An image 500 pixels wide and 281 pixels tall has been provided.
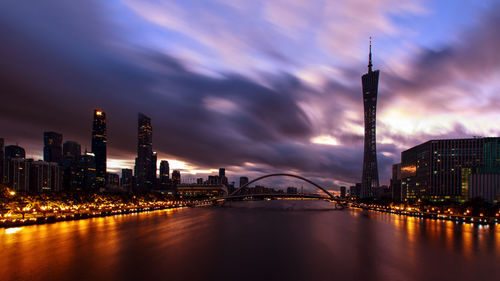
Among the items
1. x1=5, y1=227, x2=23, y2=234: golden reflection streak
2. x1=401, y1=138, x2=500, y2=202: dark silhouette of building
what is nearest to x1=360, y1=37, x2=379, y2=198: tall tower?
x1=401, y1=138, x2=500, y2=202: dark silhouette of building

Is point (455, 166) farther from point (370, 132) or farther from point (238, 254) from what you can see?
point (238, 254)

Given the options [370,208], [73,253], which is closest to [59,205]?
[73,253]

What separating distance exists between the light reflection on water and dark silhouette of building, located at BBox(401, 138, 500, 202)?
8090 cm

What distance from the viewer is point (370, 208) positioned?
5773 inches

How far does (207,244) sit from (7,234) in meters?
29.7

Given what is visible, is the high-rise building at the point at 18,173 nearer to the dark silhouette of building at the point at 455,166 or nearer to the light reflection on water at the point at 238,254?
the light reflection on water at the point at 238,254

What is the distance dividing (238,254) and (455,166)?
5056 inches

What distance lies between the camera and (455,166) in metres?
137

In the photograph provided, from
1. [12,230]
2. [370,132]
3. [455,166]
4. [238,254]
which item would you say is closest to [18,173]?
[12,230]

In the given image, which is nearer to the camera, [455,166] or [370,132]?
[455,166]

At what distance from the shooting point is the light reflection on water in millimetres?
31391

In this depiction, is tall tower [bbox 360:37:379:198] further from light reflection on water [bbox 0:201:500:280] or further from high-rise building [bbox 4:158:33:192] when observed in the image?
high-rise building [bbox 4:158:33:192]

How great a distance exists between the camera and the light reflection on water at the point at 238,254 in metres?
31.4

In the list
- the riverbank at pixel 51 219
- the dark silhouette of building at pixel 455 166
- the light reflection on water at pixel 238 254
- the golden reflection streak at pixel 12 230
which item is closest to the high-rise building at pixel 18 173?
the riverbank at pixel 51 219
